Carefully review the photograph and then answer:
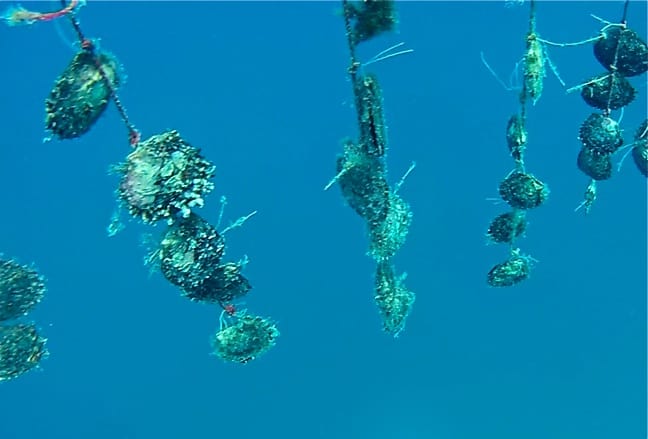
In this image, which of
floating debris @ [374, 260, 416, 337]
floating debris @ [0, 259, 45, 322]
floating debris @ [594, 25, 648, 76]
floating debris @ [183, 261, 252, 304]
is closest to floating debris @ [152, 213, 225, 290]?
floating debris @ [183, 261, 252, 304]

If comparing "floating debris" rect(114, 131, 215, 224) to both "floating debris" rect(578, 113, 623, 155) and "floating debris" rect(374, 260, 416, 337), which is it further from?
"floating debris" rect(578, 113, 623, 155)

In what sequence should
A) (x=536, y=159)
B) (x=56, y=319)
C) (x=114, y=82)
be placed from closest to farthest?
(x=114, y=82) < (x=536, y=159) < (x=56, y=319)

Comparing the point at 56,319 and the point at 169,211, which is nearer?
the point at 169,211

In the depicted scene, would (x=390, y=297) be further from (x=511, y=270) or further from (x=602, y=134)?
(x=602, y=134)

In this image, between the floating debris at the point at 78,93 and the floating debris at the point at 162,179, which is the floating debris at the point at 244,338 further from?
the floating debris at the point at 78,93

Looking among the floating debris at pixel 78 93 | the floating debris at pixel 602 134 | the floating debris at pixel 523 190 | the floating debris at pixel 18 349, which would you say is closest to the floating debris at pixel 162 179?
the floating debris at pixel 78 93

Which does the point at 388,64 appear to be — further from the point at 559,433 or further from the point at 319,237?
the point at 559,433

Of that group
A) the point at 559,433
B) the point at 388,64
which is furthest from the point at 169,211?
the point at 559,433

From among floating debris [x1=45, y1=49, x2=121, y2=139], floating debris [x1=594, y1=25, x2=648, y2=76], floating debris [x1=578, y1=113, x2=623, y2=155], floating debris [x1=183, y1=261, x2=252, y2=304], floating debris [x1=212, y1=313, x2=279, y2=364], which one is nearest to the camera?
floating debris [x1=45, y1=49, x2=121, y2=139]

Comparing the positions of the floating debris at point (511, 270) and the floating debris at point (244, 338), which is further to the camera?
the floating debris at point (511, 270)

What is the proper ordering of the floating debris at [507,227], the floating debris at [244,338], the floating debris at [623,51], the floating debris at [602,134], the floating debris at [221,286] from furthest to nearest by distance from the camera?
the floating debris at [507,227] < the floating debris at [602,134] < the floating debris at [623,51] < the floating debris at [244,338] < the floating debris at [221,286]

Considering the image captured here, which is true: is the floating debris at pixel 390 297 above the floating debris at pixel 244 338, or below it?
above

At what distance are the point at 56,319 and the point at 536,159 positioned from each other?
8.13 meters

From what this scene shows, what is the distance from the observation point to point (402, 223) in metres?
3.79
